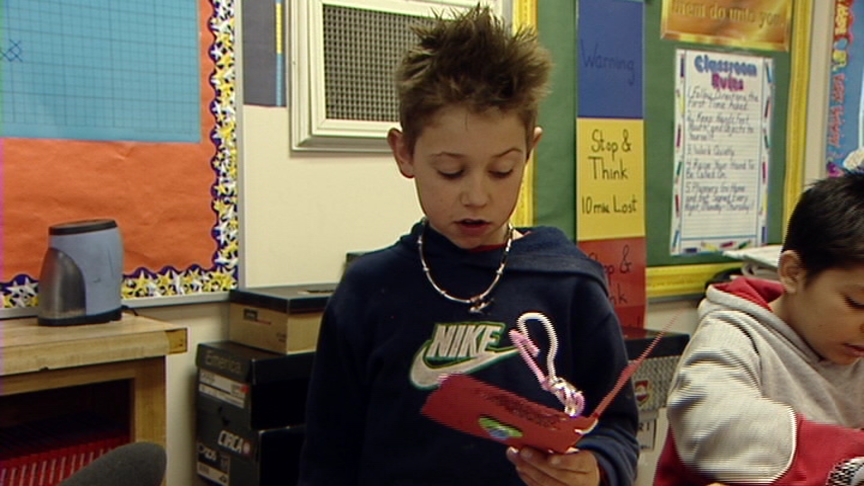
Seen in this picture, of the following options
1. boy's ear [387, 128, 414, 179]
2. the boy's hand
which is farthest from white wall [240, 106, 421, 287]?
the boy's hand

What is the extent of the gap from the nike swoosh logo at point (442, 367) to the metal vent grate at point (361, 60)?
108 cm

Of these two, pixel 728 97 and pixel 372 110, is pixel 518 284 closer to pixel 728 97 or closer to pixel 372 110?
pixel 372 110

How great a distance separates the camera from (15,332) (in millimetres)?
1477

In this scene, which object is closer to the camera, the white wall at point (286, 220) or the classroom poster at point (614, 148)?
the white wall at point (286, 220)

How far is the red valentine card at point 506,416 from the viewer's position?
2.37 ft

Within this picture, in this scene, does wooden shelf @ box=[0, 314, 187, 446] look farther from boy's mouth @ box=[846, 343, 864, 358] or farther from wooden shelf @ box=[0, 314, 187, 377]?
boy's mouth @ box=[846, 343, 864, 358]

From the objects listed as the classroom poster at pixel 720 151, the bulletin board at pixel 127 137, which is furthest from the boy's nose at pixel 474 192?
the classroom poster at pixel 720 151

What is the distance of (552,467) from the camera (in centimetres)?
83

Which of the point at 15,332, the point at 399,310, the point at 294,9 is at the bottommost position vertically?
the point at 15,332

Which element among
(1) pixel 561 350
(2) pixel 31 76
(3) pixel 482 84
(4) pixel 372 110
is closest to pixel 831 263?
(1) pixel 561 350

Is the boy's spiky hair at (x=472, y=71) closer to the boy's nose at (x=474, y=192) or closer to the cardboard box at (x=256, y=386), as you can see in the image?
the boy's nose at (x=474, y=192)

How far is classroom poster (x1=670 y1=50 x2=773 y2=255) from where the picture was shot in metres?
2.71

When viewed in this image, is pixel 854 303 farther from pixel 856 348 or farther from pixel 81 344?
pixel 81 344

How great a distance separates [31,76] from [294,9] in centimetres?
60
